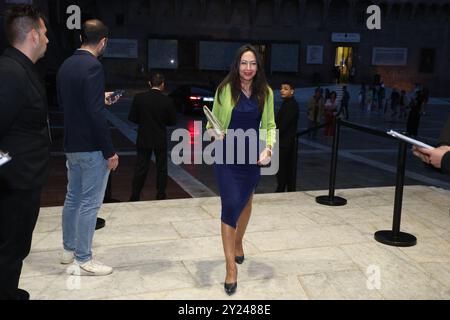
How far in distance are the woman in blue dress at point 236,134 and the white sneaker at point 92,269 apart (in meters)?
0.91

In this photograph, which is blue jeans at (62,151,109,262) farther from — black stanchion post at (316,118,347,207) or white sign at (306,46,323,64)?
white sign at (306,46,323,64)

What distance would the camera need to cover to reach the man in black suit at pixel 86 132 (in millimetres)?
3037

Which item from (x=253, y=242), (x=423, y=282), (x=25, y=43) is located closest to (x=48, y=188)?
(x=253, y=242)

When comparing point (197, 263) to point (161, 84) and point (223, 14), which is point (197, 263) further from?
point (223, 14)

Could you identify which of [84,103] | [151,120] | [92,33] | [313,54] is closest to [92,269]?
[84,103]

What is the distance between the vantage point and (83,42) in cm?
315

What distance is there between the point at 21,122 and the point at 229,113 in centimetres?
130

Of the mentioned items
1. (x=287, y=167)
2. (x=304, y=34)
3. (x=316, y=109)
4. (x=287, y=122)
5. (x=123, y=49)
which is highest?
(x=304, y=34)

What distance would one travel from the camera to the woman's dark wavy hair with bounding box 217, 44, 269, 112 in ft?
10.4

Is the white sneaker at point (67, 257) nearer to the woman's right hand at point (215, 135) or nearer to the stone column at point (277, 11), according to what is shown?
the woman's right hand at point (215, 135)

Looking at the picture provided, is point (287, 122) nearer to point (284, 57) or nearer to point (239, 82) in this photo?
point (239, 82)

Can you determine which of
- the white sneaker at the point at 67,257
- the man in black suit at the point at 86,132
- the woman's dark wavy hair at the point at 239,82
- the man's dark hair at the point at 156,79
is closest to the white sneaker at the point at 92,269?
the man in black suit at the point at 86,132

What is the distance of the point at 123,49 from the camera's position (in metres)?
31.8

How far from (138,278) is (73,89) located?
4.65ft
